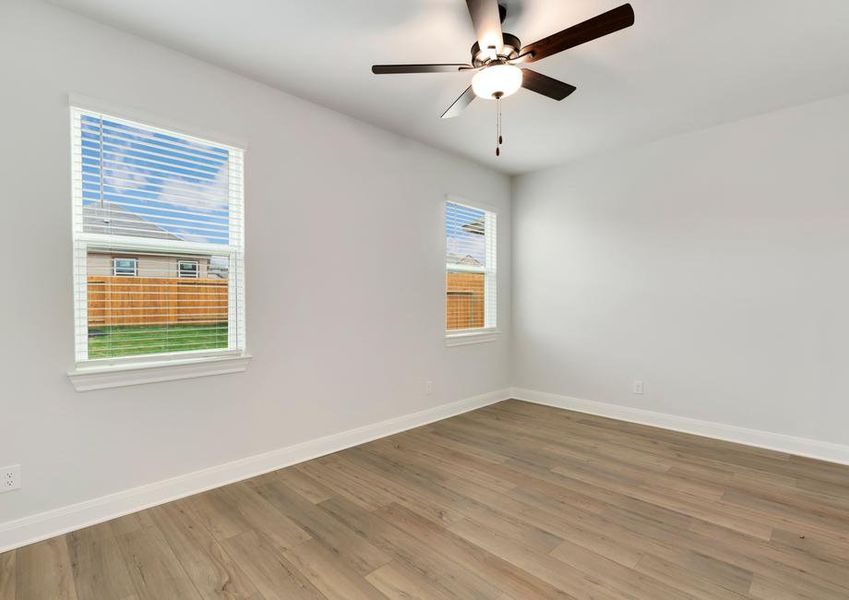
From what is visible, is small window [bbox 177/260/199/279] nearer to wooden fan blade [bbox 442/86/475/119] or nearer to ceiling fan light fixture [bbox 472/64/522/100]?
Result: wooden fan blade [bbox 442/86/475/119]

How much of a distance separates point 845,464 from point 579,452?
6.16ft

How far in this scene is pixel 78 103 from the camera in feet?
7.25

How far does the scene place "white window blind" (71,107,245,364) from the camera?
228cm

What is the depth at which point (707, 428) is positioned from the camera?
Result: 374cm

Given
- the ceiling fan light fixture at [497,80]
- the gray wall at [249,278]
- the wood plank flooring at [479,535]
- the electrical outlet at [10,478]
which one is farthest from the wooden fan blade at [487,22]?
the electrical outlet at [10,478]

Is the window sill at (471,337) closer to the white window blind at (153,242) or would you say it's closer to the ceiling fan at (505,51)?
the white window blind at (153,242)

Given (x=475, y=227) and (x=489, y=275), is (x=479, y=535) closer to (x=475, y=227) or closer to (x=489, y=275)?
(x=489, y=275)

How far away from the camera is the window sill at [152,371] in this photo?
2.24m

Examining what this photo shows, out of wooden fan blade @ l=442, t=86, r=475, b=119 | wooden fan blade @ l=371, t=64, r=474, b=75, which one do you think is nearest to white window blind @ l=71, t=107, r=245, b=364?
wooden fan blade @ l=371, t=64, r=474, b=75

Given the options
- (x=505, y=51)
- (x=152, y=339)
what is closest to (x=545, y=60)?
(x=505, y=51)

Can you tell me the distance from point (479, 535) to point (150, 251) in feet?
7.96

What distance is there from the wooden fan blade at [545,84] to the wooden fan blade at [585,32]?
11cm

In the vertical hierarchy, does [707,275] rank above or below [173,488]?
above

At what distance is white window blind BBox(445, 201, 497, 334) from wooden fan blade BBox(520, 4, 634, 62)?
2.28 metres
